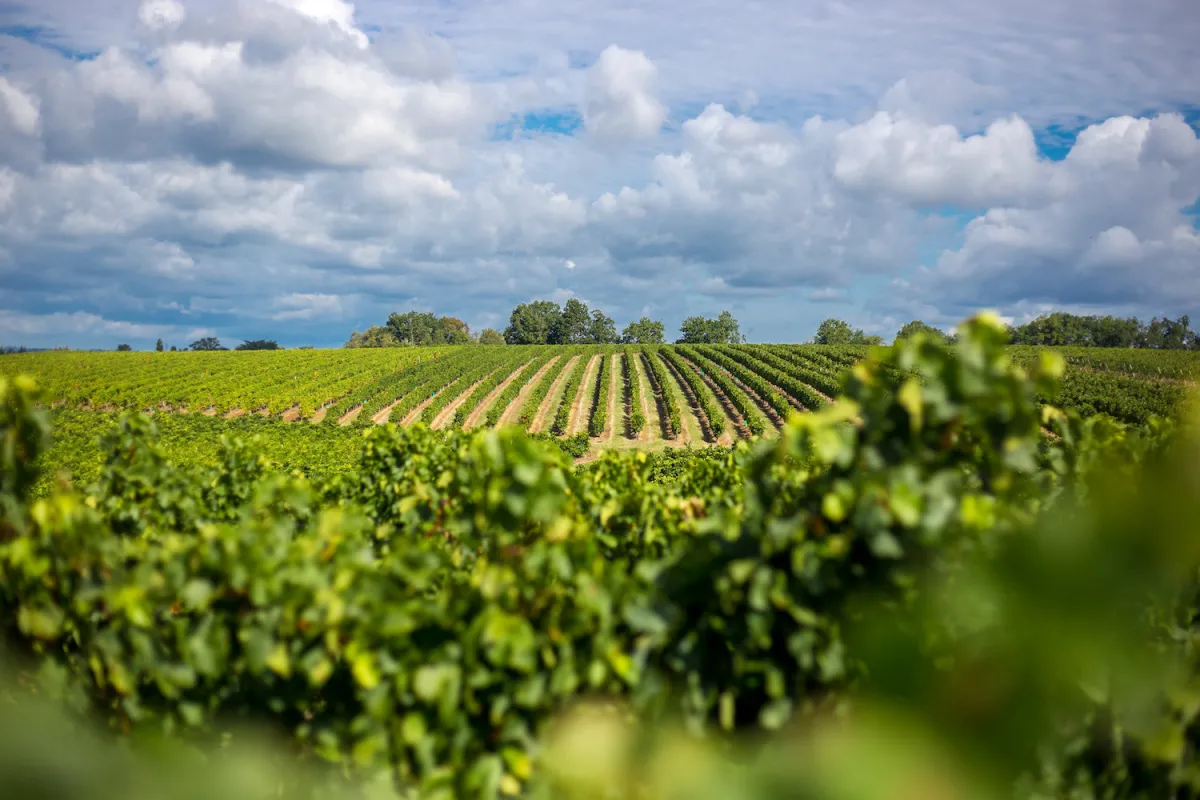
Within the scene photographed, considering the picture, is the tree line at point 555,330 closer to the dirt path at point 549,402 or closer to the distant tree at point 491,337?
the distant tree at point 491,337

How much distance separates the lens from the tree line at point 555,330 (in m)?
138

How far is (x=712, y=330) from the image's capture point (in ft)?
447

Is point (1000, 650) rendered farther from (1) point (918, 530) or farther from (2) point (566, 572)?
(2) point (566, 572)

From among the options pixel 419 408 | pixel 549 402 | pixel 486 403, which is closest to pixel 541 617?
pixel 549 402

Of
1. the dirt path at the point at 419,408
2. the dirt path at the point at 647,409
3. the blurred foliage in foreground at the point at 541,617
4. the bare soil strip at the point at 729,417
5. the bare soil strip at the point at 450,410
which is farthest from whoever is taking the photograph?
the dirt path at the point at 419,408

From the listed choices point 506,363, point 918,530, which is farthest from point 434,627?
point 506,363

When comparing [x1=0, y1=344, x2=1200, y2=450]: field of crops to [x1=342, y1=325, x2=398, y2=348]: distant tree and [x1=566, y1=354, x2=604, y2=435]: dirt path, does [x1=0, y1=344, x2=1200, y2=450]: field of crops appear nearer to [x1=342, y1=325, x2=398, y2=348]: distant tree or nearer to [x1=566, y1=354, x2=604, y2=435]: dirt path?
[x1=566, y1=354, x2=604, y2=435]: dirt path

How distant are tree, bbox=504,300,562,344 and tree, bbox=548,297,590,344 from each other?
1.53 meters

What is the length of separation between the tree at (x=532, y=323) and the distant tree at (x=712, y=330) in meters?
27.0

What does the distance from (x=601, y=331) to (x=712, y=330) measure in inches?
929

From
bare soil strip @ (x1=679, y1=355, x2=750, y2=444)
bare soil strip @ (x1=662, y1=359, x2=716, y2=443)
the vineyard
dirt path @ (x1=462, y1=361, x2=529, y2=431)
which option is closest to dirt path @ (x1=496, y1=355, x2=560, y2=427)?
the vineyard

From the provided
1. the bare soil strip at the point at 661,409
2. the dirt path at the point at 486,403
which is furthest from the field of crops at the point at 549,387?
the dirt path at the point at 486,403

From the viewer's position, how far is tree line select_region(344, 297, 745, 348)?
138 meters

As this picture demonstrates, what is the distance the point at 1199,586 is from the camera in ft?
11.8
